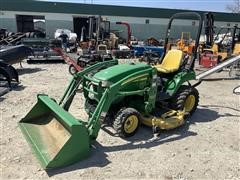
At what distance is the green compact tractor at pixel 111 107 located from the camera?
4.19 meters

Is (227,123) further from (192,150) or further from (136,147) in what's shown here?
(136,147)

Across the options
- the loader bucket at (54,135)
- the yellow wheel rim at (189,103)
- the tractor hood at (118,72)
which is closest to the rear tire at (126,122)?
the tractor hood at (118,72)

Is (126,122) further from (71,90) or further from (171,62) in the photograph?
(171,62)

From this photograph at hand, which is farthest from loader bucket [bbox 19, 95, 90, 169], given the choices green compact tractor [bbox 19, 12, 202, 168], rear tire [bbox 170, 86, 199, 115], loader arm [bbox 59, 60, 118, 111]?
rear tire [bbox 170, 86, 199, 115]

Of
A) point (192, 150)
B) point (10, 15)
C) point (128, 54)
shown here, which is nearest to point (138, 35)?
point (10, 15)

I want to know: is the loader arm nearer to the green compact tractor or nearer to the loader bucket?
the green compact tractor

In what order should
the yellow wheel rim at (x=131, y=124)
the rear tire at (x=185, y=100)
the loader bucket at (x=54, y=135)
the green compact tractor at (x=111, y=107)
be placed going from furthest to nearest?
the rear tire at (x=185, y=100), the yellow wheel rim at (x=131, y=124), the green compact tractor at (x=111, y=107), the loader bucket at (x=54, y=135)

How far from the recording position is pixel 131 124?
501 centimetres

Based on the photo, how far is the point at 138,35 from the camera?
34.4 metres

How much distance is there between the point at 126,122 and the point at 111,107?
1.56 ft

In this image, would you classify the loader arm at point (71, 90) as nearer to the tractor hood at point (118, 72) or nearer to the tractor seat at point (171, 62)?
the tractor hood at point (118, 72)

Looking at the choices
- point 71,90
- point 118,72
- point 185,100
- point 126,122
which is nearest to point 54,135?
point 71,90

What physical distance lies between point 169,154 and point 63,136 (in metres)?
1.58

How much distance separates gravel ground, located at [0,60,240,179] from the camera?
13.3 feet
